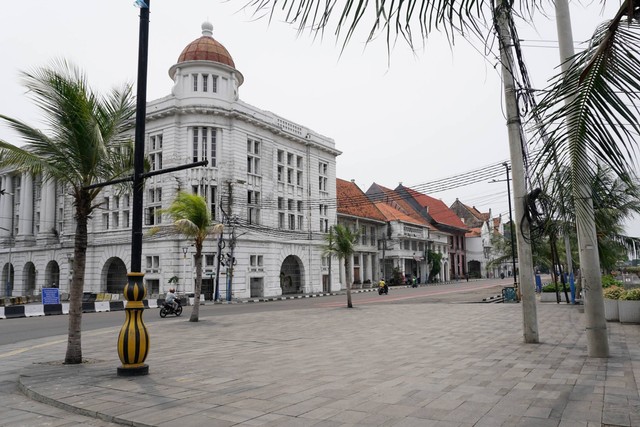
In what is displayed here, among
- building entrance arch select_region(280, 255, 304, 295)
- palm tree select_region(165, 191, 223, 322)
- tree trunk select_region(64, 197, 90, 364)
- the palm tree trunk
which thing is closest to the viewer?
the palm tree trunk

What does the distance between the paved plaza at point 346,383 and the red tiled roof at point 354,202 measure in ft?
144

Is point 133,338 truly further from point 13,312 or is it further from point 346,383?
point 13,312

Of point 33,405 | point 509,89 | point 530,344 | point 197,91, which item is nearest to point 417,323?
point 530,344

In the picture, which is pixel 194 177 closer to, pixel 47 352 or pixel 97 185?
pixel 47 352

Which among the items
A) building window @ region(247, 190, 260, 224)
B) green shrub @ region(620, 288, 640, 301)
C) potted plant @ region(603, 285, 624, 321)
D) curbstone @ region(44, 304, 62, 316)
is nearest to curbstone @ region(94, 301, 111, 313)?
curbstone @ region(44, 304, 62, 316)

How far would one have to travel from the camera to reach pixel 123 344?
25.1 ft

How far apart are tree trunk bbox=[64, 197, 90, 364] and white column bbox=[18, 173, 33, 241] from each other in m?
45.8

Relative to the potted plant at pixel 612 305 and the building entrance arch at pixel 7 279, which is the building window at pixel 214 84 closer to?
the building entrance arch at pixel 7 279

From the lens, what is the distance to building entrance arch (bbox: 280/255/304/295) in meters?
45.2

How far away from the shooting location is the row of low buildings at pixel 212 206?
37.1 m

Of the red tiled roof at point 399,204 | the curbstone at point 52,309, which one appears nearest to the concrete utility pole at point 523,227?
the curbstone at point 52,309

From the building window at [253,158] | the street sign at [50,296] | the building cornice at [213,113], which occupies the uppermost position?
the building cornice at [213,113]

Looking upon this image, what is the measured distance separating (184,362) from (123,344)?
1689mm

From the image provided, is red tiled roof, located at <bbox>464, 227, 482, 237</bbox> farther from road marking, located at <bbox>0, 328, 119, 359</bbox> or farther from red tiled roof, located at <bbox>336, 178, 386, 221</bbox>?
road marking, located at <bbox>0, 328, 119, 359</bbox>
